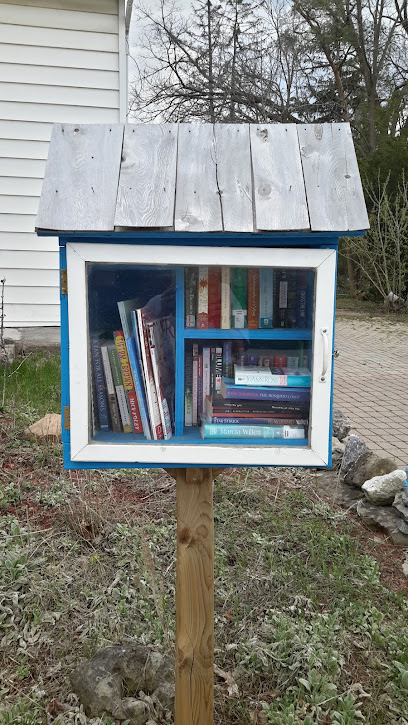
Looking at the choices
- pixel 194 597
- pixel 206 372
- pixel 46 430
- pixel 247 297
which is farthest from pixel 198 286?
pixel 46 430

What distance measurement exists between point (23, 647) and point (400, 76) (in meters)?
19.2

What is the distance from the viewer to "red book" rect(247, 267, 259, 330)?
165 cm

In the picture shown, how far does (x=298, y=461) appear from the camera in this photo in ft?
5.38

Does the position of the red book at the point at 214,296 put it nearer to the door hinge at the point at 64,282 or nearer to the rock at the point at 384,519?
the door hinge at the point at 64,282

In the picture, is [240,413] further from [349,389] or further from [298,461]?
[349,389]

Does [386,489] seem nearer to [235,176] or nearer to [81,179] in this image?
[235,176]

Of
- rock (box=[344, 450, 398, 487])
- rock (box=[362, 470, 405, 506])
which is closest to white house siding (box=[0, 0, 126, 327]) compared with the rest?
rock (box=[344, 450, 398, 487])

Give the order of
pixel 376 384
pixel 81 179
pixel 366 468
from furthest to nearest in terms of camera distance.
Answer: pixel 376 384
pixel 366 468
pixel 81 179

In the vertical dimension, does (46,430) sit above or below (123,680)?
above

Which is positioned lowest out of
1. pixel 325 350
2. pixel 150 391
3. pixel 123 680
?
pixel 123 680

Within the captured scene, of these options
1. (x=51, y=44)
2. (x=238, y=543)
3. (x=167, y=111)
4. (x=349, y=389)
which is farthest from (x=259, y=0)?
(x=238, y=543)

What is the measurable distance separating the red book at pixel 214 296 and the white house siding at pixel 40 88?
4843 mm

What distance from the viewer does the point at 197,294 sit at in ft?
5.46

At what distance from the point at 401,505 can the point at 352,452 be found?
62 centimetres
